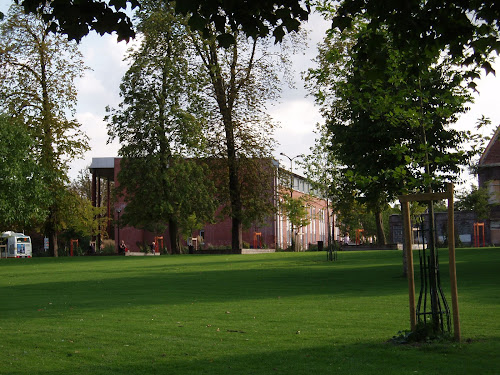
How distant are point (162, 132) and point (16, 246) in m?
34.7

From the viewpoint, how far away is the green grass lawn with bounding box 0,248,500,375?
8844 mm

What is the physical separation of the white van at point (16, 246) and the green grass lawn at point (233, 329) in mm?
62957

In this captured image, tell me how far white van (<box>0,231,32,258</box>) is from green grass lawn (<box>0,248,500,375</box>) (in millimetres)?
62957

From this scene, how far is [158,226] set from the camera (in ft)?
231

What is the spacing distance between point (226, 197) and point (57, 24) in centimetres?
4808

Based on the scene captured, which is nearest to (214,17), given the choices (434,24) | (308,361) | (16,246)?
(434,24)

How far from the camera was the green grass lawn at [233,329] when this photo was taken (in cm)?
884

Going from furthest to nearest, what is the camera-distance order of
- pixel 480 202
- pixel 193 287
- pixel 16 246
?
1. pixel 16 246
2. pixel 480 202
3. pixel 193 287

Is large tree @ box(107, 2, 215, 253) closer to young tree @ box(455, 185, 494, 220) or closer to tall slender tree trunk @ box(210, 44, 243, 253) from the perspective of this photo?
tall slender tree trunk @ box(210, 44, 243, 253)

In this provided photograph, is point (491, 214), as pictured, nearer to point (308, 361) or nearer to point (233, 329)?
point (233, 329)

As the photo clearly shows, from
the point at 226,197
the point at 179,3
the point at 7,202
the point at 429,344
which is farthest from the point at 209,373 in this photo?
the point at 226,197

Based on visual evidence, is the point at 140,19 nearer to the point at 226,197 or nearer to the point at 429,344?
the point at 226,197

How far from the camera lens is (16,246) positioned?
82.9 m

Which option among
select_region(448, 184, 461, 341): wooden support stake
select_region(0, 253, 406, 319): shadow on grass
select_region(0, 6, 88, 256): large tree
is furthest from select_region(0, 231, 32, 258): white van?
select_region(448, 184, 461, 341): wooden support stake
